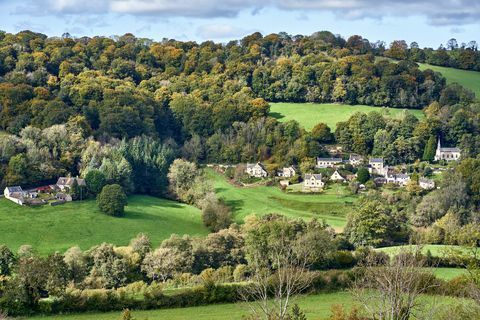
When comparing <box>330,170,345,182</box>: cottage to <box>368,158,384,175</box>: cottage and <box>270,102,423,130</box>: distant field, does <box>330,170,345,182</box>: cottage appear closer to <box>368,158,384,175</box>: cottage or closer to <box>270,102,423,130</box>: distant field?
<box>368,158,384,175</box>: cottage

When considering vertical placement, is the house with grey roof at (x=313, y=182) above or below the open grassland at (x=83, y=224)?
above

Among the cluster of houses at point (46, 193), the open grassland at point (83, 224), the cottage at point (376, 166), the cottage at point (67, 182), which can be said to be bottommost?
the open grassland at point (83, 224)

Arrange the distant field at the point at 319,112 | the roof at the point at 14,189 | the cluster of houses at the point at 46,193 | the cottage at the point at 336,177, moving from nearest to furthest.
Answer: the cluster of houses at the point at 46,193 → the roof at the point at 14,189 → the cottage at the point at 336,177 → the distant field at the point at 319,112

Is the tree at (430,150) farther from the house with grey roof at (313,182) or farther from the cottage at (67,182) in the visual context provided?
the cottage at (67,182)

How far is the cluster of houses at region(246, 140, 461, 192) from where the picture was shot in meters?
53.1

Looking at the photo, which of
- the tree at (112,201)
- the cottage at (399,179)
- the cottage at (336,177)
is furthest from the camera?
the cottage at (336,177)

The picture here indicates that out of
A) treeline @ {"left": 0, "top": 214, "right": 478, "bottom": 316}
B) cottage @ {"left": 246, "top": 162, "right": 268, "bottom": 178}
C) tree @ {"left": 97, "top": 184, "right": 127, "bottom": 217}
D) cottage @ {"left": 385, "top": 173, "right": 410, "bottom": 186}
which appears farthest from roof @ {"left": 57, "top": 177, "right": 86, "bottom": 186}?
cottage @ {"left": 385, "top": 173, "right": 410, "bottom": 186}

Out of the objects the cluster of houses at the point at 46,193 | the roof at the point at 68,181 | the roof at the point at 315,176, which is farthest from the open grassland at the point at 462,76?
the cluster of houses at the point at 46,193

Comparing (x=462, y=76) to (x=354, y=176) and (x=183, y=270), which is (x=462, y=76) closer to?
(x=354, y=176)

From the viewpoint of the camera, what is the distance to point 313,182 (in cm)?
5328

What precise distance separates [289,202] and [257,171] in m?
7.62

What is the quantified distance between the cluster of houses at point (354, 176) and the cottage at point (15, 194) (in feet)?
61.7

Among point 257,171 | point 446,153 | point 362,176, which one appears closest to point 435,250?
point 362,176

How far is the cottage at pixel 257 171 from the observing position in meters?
57.3
